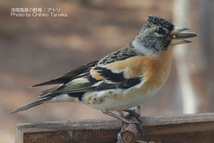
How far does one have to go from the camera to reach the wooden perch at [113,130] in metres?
3.80

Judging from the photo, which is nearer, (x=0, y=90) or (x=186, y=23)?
(x=186, y=23)

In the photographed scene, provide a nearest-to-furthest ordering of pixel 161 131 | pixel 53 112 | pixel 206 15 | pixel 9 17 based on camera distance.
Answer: pixel 161 131 → pixel 206 15 → pixel 53 112 → pixel 9 17

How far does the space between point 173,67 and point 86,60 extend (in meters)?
2.21

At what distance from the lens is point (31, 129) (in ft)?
12.4

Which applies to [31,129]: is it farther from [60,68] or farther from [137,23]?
[137,23]

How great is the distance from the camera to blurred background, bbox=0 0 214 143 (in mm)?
7914

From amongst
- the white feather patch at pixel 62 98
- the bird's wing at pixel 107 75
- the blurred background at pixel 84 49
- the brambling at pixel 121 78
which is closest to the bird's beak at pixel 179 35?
the brambling at pixel 121 78

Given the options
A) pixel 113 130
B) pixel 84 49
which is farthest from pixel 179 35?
pixel 84 49

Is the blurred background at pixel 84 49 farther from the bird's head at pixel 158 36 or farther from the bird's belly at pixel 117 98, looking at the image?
the bird's belly at pixel 117 98

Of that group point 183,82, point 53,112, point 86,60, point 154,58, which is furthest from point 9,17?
point 154,58

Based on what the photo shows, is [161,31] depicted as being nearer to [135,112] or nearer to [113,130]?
[135,112]

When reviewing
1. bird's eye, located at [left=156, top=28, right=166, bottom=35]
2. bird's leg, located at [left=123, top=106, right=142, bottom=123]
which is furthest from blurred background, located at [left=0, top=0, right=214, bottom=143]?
bird's eye, located at [left=156, top=28, right=166, bottom=35]

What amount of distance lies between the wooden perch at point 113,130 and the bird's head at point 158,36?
567mm

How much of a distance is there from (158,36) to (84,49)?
34.0 feet
